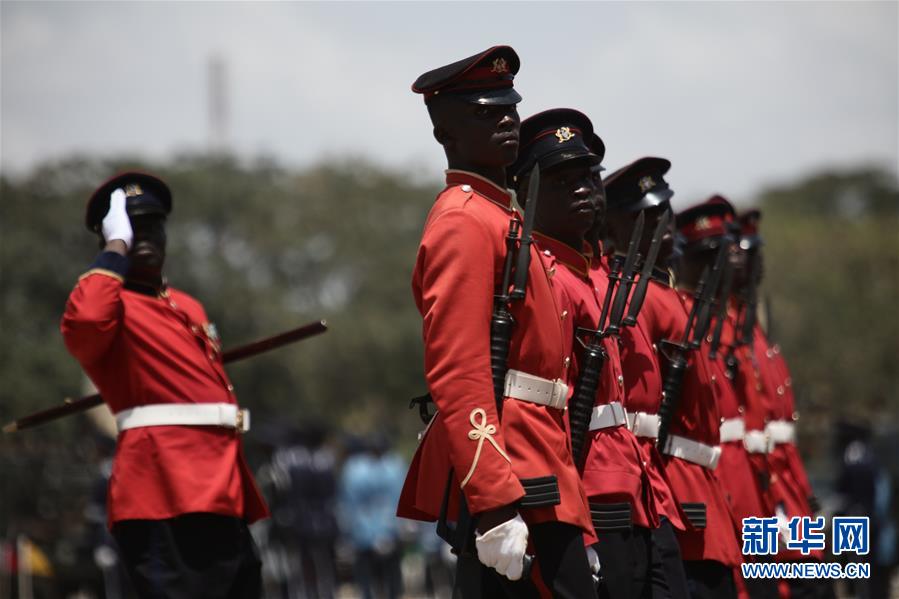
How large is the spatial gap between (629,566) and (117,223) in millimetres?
3128

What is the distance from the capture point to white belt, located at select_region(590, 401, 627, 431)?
6.69 meters

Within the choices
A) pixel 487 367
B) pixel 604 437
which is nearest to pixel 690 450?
pixel 604 437

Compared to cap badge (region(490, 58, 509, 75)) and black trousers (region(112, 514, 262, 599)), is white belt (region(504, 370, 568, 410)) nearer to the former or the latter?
cap badge (region(490, 58, 509, 75))

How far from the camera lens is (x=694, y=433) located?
7.97m

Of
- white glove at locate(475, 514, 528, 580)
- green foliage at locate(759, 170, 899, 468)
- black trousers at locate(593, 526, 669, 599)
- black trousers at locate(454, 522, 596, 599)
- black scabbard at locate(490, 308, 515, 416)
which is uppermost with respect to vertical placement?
black scabbard at locate(490, 308, 515, 416)

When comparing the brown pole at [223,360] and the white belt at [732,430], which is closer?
the brown pole at [223,360]

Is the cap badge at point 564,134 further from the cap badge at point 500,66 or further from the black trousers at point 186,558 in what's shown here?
the black trousers at point 186,558

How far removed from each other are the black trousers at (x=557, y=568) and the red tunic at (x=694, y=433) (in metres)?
2.00

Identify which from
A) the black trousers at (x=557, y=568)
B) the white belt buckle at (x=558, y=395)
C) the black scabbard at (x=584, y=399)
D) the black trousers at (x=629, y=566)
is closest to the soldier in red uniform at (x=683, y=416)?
the black trousers at (x=629, y=566)

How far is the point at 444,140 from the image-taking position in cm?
620

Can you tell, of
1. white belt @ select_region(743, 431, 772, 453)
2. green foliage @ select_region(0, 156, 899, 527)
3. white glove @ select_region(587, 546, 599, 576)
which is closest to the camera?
white glove @ select_region(587, 546, 599, 576)

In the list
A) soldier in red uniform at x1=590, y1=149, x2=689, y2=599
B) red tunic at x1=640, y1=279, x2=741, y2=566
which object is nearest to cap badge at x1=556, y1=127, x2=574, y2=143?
soldier in red uniform at x1=590, y1=149, x2=689, y2=599

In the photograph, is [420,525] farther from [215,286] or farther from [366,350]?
[366,350]

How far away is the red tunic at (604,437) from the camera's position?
6586 mm
